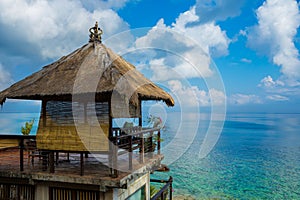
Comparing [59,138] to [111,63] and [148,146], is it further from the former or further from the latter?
→ [148,146]

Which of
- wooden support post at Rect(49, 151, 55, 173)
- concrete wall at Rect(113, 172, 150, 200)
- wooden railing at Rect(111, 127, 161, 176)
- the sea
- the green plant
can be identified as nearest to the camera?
wooden support post at Rect(49, 151, 55, 173)

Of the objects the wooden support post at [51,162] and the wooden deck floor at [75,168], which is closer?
the wooden deck floor at [75,168]

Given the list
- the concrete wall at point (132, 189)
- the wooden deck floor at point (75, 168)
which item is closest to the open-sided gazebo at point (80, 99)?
the wooden deck floor at point (75, 168)

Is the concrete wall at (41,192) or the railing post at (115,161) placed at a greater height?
the railing post at (115,161)

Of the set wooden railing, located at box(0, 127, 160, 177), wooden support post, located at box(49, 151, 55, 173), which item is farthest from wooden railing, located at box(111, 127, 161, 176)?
wooden support post, located at box(49, 151, 55, 173)

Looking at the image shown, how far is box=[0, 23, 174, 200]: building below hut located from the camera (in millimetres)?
6008

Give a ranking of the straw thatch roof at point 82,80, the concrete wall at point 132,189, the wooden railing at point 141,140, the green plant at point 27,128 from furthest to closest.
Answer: the green plant at point 27,128
the wooden railing at point 141,140
the concrete wall at point 132,189
the straw thatch roof at point 82,80

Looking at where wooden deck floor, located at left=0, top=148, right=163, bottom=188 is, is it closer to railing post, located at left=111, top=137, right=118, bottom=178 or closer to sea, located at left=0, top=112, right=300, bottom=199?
railing post, located at left=111, top=137, right=118, bottom=178

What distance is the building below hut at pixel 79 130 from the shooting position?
6.01 m

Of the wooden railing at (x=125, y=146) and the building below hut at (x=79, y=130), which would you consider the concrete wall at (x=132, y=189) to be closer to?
the building below hut at (x=79, y=130)

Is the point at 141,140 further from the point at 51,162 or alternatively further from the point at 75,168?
the point at 51,162

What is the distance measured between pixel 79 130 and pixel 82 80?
118 centimetres

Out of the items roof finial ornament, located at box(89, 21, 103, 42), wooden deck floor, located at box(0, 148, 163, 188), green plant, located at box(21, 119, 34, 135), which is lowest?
wooden deck floor, located at box(0, 148, 163, 188)

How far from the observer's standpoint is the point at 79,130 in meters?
6.53
